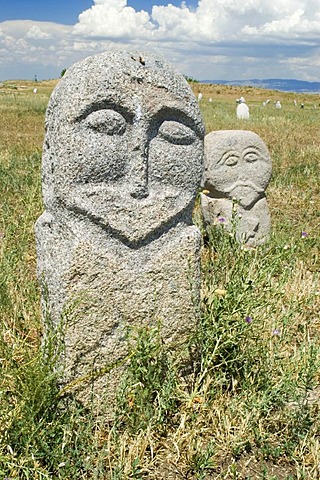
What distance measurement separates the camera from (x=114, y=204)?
8.00 feet

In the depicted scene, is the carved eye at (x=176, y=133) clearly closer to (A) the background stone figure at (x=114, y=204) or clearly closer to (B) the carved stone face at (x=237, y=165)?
(A) the background stone figure at (x=114, y=204)

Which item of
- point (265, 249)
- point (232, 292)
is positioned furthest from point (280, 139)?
point (232, 292)

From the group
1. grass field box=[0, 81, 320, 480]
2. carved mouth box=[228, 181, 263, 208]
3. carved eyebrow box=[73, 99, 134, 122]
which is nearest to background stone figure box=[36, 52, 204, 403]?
carved eyebrow box=[73, 99, 134, 122]

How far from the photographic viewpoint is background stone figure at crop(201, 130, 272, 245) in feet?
18.0

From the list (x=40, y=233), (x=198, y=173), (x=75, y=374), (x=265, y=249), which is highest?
(x=198, y=173)

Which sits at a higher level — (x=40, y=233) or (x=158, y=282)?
(x=40, y=233)

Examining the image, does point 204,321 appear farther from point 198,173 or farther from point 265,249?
point 265,249

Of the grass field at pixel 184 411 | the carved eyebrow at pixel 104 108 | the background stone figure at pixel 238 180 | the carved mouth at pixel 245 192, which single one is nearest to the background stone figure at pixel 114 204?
the carved eyebrow at pixel 104 108

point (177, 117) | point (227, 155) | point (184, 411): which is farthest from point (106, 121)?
point (227, 155)

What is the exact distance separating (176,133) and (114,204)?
19.1 inches

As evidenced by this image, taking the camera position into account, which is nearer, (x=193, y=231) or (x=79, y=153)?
(x=79, y=153)

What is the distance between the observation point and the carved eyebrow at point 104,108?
2.33 meters

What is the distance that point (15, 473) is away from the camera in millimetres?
2162

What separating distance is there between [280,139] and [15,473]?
38.2 ft
